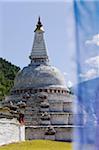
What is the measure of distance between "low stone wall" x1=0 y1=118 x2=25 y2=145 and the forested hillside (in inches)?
1235

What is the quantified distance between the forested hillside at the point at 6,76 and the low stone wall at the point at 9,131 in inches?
1235

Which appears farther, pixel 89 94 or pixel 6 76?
pixel 6 76

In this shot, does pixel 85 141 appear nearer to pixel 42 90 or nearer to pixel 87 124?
pixel 87 124

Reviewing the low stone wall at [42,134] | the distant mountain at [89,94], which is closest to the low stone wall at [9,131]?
the low stone wall at [42,134]

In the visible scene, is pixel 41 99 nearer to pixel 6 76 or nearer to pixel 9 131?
pixel 9 131

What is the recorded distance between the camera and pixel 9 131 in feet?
78.4

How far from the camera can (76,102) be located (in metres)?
4.47

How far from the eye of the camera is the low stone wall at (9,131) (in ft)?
73.0

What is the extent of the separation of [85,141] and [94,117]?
0.24m

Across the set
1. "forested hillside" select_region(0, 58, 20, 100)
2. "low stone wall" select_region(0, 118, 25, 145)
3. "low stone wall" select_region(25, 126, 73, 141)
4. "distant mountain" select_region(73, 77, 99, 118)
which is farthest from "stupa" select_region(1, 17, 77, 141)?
"distant mountain" select_region(73, 77, 99, 118)

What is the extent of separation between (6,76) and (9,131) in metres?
Answer: 49.9

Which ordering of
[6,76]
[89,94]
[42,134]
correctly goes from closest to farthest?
[89,94] → [42,134] → [6,76]

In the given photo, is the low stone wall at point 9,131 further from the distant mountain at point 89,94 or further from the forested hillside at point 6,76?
the forested hillside at point 6,76

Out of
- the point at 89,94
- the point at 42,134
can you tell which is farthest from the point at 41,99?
the point at 89,94
